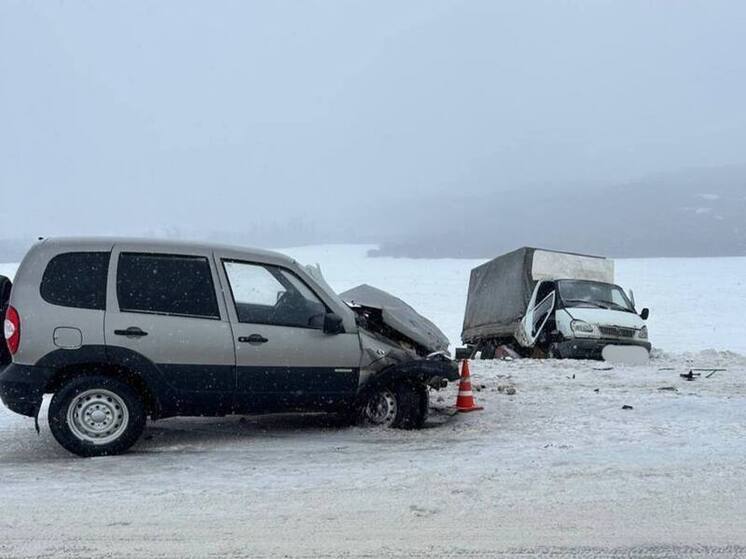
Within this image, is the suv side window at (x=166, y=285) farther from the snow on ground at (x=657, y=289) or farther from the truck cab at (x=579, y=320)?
the snow on ground at (x=657, y=289)

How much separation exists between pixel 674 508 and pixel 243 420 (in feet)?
14.9

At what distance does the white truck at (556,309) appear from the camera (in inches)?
557

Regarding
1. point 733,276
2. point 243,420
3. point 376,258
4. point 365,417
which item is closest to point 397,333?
point 365,417

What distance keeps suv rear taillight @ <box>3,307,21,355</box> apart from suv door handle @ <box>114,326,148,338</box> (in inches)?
29.9

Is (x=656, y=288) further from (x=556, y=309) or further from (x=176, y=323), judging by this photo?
(x=176, y=323)

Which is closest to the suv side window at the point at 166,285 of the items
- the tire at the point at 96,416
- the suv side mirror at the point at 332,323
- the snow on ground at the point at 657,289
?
the tire at the point at 96,416

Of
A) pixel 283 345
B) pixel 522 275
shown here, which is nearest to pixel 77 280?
pixel 283 345

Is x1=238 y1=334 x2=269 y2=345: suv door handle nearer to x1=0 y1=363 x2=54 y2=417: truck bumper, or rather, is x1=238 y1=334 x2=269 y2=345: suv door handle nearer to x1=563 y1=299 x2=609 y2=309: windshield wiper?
x1=0 y1=363 x2=54 y2=417: truck bumper

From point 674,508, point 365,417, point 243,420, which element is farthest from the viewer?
point 243,420

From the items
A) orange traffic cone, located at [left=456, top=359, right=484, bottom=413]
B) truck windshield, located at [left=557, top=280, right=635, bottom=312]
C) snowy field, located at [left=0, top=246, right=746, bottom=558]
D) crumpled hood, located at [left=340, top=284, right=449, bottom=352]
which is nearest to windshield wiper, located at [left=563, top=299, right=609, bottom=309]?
truck windshield, located at [left=557, top=280, right=635, bottom=312]

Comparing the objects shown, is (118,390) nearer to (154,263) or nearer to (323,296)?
(154,263)

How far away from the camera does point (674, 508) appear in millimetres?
4617

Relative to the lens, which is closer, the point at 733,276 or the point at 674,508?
the point at 674,508

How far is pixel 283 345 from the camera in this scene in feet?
21.3
